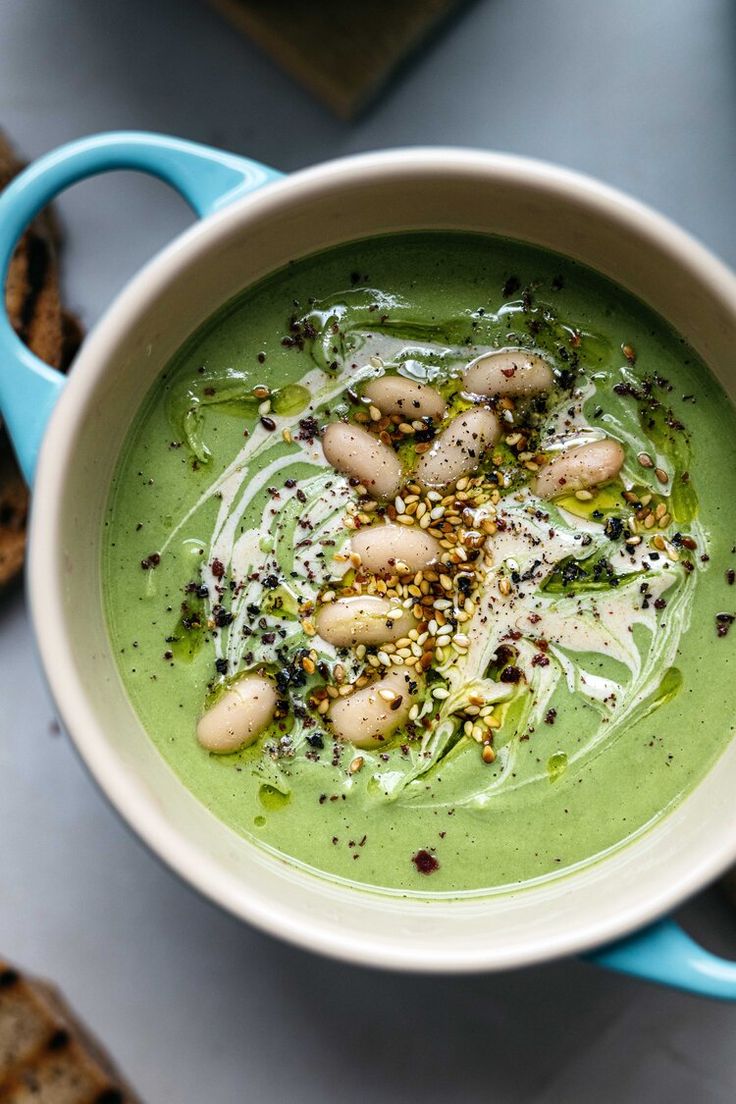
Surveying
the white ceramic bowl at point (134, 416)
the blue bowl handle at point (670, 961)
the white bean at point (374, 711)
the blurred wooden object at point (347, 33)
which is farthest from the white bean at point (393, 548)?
the blurred wooden object at point (347, 33)

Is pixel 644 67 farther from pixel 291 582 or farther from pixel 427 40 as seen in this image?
pixel 291 582

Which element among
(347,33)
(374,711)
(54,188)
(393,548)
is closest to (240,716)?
(374,711)

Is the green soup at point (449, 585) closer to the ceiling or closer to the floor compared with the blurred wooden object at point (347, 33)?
closer to the floor

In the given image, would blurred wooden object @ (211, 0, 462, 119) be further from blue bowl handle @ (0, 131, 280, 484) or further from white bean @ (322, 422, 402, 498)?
white bean @ (322, 422, 402, 498)

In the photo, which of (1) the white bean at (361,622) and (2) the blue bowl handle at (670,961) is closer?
(2) the blue bowl handle at (670,961)

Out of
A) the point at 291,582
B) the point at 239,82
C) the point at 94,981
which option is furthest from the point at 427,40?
the point at 94,981

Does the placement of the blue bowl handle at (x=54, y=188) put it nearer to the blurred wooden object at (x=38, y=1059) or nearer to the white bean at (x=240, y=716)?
the white bean at (x=240, y=716)
